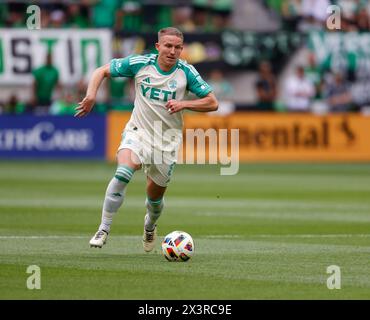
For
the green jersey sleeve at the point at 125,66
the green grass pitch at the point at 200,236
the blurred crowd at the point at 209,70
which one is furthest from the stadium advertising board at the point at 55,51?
the green jersey sleeve at the point at 125,66

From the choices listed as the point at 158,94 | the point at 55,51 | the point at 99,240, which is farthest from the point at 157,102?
the point at 55,51

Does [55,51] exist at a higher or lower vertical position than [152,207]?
higher

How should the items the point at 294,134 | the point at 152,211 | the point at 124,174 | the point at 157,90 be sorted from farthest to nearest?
the point at 294,134 → the point at 152,211 → the point at 157,90 → the point at 124,174

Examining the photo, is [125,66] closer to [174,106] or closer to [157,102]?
[157,102]

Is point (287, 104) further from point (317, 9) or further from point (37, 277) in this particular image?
point (37, 277)

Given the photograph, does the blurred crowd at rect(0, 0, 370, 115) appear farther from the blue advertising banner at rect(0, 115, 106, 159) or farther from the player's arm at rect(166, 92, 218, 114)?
the player's arm at rect(166, 92, 218, 114)

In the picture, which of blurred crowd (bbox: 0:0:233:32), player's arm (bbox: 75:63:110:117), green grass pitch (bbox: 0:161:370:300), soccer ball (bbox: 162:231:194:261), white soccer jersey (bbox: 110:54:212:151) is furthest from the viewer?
blurred crowd (bbox: 0:0:233:32)

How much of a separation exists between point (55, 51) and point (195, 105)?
19.8 meters

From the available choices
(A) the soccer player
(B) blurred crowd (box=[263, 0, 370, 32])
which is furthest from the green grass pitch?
(B) blurred crowd (box=[263, 0, 370, 32])

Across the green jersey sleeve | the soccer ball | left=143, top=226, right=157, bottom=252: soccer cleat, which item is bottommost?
left=143, top=226, right=157, bottom=252: soccer cleat

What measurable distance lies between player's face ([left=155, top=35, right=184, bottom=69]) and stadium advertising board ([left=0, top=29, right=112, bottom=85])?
19237 millimetres

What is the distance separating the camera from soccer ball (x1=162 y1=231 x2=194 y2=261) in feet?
36.4

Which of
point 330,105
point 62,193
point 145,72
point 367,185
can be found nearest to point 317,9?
point 330,105

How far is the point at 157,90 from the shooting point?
1198cm
